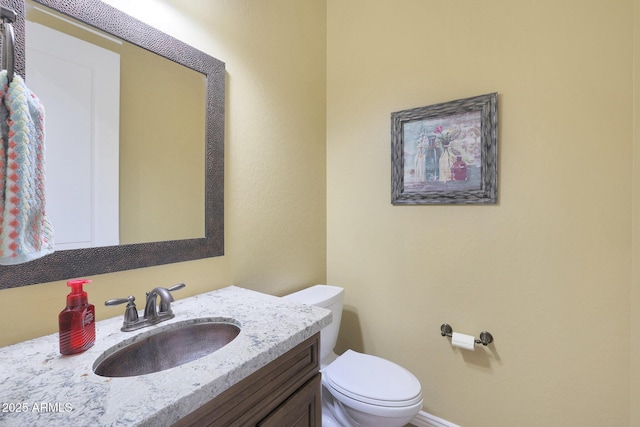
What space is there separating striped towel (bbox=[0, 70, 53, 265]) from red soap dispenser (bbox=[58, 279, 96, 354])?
0.16 m

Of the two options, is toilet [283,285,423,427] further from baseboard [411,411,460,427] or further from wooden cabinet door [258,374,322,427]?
baseboard [411,411,460,427]

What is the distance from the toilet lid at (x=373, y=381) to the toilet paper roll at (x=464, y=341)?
0.99ft

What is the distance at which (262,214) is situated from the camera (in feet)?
4.89

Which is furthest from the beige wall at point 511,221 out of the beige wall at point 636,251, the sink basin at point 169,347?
the sink basin at point 169,347

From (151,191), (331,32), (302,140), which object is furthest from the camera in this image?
(331,32)

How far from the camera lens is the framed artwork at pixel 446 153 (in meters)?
1.37

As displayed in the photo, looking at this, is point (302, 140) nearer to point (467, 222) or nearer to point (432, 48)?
point (432, 48)

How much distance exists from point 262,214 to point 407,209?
847mm

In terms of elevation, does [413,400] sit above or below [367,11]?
below

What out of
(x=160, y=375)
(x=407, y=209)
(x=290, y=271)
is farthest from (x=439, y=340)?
(x=160, y=375)

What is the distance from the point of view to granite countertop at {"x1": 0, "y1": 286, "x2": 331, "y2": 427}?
19.7 inches

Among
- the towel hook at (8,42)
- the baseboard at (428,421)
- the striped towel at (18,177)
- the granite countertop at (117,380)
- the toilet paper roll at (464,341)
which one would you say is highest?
the towel hook at (8,42)

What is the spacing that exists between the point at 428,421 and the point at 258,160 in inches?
69.1

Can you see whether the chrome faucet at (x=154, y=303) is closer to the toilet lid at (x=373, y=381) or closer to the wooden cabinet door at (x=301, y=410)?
the wooden cabinet door at (x=301, y=410)
